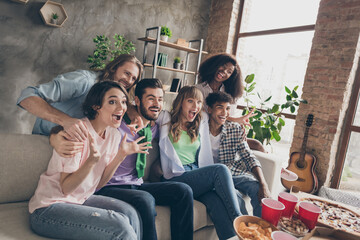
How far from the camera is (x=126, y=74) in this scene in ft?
5.43

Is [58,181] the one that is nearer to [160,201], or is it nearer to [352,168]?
[160,201]

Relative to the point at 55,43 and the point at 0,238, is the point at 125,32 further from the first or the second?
the point at 0,238

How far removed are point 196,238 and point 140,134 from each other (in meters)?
0.75

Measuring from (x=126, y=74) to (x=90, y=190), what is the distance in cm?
76

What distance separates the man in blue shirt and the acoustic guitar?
243 centimetres

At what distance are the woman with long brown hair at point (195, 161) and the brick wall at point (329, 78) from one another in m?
1.94

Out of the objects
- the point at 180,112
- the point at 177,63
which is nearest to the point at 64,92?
the point at 180,112

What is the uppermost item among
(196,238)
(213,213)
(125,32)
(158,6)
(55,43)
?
(158,6)

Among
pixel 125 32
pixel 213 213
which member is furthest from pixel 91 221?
pixel 125 32

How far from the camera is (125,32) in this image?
392cm

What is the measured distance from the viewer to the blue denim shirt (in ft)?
4.43

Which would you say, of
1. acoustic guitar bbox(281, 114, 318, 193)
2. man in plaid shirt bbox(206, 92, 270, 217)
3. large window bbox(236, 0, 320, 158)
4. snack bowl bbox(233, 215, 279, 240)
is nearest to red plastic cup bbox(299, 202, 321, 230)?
snack bowl bbox(233, 215, 279, 240)

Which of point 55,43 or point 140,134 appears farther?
point 55,43

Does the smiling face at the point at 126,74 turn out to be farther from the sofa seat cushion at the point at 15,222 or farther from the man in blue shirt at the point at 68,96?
the sofa seat cushion at the point at 15,222
